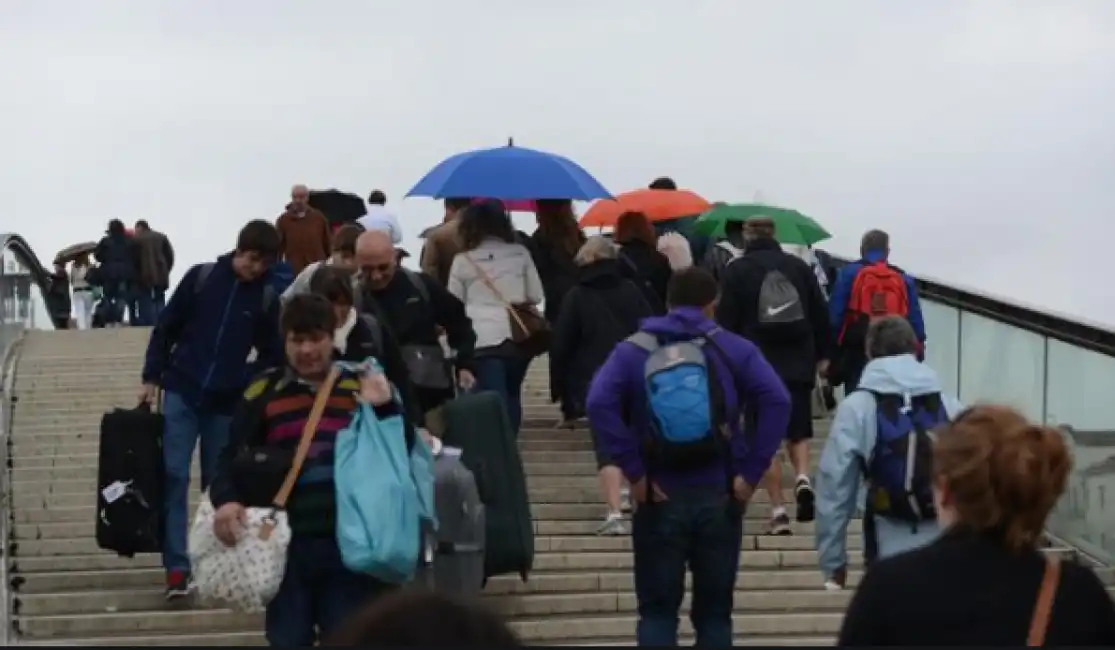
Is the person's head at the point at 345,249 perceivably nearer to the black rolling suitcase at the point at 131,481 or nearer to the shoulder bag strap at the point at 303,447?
the black rolling suitcase at the point at 131,481

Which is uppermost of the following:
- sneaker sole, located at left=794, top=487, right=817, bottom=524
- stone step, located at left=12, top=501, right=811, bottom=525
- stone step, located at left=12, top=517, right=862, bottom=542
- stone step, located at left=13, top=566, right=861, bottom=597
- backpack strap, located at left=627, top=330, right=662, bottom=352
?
backpack strap, located at left=627, top=330, right=662, bottom=352

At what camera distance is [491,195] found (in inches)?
583

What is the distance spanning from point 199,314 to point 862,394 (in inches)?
127

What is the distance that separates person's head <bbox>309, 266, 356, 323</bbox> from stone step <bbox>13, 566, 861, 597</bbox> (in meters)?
2.60

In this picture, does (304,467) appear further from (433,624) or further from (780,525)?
(780,525)

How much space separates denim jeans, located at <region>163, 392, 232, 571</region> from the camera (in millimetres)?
10727

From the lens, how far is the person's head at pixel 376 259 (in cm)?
1092

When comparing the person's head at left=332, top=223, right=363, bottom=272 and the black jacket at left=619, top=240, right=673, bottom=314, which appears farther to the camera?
the black jacket at left=619, top=240, right=673, bottom=314

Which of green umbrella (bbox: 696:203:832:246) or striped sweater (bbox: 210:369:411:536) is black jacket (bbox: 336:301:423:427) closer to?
striped sweater (bbox: 210:369:411:536)

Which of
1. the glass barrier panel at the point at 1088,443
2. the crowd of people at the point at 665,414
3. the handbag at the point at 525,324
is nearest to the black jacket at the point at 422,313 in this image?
the crowd of people at the point at 665,414

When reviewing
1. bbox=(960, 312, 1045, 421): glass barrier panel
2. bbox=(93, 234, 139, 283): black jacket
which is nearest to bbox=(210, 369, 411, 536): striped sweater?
bbox=(960, 312, 1045, 421): glass barrier panel

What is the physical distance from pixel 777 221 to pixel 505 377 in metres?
5.55

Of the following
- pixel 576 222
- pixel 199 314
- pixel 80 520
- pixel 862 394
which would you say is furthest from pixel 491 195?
pixel 862 394

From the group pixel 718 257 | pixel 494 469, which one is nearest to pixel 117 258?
pixel 718 257
